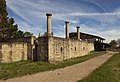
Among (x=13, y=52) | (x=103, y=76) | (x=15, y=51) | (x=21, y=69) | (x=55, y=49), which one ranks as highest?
(x=55, y=49)

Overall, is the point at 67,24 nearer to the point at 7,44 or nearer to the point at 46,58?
the point at 46,58

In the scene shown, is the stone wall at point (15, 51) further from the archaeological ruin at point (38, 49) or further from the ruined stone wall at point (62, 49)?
the ruined stone wall at point (62, 49)

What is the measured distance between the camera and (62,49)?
26.6 metres

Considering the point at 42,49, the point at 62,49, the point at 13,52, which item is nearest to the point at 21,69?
the point at 13,52

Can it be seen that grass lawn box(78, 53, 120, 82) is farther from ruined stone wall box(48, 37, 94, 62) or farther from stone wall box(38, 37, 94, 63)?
ruined stone wall box(48, 37, 94, 62)

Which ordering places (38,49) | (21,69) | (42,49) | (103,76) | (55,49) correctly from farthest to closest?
(55,49)
(38,49)
(42,49)
(21,69)
(103,76)

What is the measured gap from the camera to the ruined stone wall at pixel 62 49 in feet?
76.8

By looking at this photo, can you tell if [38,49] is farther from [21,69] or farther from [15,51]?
[21,69]

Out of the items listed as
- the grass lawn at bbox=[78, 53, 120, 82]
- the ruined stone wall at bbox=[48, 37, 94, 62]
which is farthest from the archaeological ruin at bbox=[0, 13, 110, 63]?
the grass lawn at bbox=[78, 53, 120, 82]

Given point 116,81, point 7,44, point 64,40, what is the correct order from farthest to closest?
point 64,40, point 7,44, point 116,81

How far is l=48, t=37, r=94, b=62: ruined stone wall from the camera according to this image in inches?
922

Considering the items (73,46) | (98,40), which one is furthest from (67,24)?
(98,40)

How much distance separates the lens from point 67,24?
99.4ft

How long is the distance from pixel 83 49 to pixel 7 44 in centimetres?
1915
